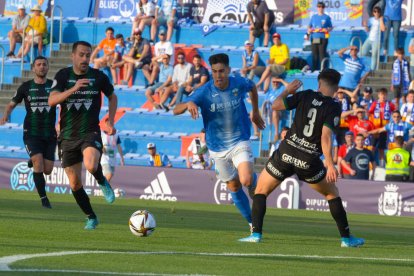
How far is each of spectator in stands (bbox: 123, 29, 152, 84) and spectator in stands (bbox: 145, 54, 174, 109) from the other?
82 cm

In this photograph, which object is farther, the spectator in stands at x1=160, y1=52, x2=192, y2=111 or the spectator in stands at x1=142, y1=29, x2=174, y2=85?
the spectator in stands at x1=142, y1=29, x2=174, y2=85

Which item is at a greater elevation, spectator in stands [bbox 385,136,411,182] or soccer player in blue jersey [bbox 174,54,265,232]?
soccer player in blue jersey [bbox 174,54,265,232]

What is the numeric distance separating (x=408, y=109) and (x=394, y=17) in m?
3.85

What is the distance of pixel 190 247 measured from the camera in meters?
12.6

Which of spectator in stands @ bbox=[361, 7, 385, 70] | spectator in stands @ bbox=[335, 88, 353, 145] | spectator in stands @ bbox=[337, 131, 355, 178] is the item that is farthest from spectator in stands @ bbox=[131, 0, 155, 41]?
spectator in stands @ bbox=[337, 131, 355, 178]

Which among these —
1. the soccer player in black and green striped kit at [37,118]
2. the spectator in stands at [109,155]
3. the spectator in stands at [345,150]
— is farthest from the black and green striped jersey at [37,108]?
the spectator in stands at [345,150]

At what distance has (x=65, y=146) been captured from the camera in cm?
1496

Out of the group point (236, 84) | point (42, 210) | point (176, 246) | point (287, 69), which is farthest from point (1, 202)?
point (287, 69)

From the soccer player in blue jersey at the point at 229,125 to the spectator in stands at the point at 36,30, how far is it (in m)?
22.5

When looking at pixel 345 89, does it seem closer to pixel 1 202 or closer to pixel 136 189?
pixel 136 189

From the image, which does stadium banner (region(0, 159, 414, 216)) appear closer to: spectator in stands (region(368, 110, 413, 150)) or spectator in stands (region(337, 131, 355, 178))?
spectator in stands (region(337, 131, 355, 178))

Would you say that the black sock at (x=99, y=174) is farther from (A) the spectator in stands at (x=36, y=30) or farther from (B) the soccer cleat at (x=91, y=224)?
(A) the spectator in stands at (x=36, y=30)

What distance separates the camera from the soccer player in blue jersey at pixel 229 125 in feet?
48.3

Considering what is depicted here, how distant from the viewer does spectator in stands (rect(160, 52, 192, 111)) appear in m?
32.7
